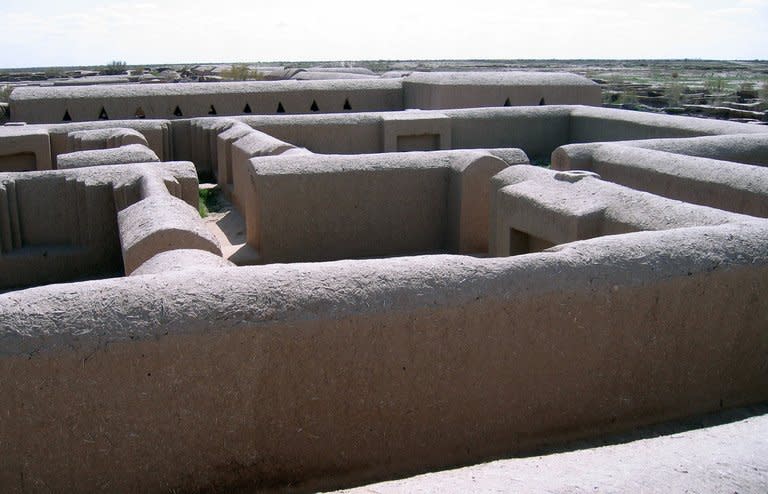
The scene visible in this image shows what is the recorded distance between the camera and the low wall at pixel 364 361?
3.36 m

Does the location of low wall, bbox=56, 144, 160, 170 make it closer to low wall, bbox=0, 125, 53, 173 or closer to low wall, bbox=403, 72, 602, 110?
low wall, bbox=0, 125, 53, 173

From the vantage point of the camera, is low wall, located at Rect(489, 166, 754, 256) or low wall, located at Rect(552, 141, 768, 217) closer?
low wall, located at Rect(489, 166, 754, 256)

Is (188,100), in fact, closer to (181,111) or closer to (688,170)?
(181,111)

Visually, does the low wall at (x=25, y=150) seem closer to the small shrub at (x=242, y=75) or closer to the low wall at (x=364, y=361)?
the low wall at (x=364, y=361)

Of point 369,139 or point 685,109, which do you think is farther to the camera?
point 685,109

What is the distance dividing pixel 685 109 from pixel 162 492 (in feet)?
80.4

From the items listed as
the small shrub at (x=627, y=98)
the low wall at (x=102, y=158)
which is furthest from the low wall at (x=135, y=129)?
the small shrub at (x=627, y=98)

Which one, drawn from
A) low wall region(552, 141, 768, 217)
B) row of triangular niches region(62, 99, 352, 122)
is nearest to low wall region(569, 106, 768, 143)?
low wall region(552, 141, 768, 217)

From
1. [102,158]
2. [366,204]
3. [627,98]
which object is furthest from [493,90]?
[627,98]

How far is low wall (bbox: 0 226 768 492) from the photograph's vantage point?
3361 mm

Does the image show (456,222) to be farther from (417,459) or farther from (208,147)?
(208,147)

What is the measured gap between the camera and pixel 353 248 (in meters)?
9.30

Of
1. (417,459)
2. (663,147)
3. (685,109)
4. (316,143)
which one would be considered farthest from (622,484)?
(685,109)

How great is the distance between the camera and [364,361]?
373 centimetres
